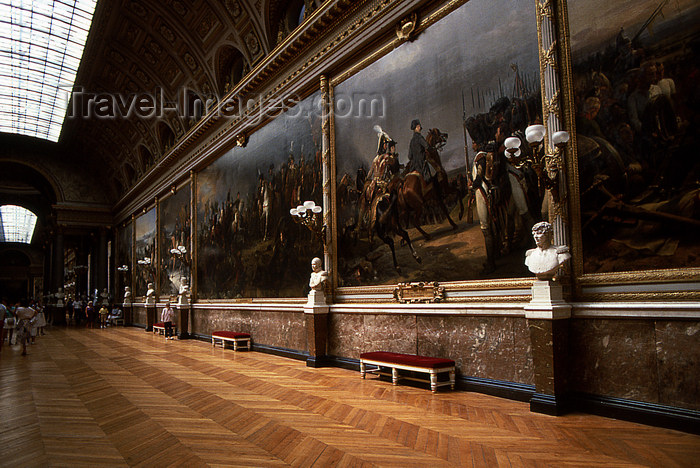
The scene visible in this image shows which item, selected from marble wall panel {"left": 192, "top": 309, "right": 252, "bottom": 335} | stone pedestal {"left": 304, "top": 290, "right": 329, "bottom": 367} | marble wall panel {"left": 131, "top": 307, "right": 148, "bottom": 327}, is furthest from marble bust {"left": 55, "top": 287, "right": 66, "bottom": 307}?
stone pedestal {"left": 304, "top": 290, "right": 329, "bottom": 367}

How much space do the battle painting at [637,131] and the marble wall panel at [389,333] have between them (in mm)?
3320

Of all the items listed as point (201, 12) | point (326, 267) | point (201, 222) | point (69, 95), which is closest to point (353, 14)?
point (326, 267)

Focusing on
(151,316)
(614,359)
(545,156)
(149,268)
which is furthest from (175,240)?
(614,359)

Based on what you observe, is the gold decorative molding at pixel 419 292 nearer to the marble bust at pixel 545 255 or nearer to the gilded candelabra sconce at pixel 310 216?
the marble bust at pixel 545 255

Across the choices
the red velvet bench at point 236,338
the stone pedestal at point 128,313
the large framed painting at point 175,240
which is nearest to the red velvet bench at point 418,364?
the red velvet bench at point 236,338

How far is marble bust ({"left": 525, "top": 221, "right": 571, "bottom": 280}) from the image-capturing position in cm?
574

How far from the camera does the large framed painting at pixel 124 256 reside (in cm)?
2936

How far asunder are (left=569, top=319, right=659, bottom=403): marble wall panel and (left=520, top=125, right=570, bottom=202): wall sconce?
1703 mm

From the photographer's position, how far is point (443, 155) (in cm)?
776

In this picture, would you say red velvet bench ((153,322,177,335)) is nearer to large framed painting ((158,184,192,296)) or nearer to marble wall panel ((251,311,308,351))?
large framed painting ((158,184,192,296))

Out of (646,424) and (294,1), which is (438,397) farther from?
(294,1)

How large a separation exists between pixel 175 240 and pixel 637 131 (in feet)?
62.2

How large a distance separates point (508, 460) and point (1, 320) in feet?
50.4

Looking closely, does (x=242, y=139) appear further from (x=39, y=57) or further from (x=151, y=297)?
(x=39, y=57)
